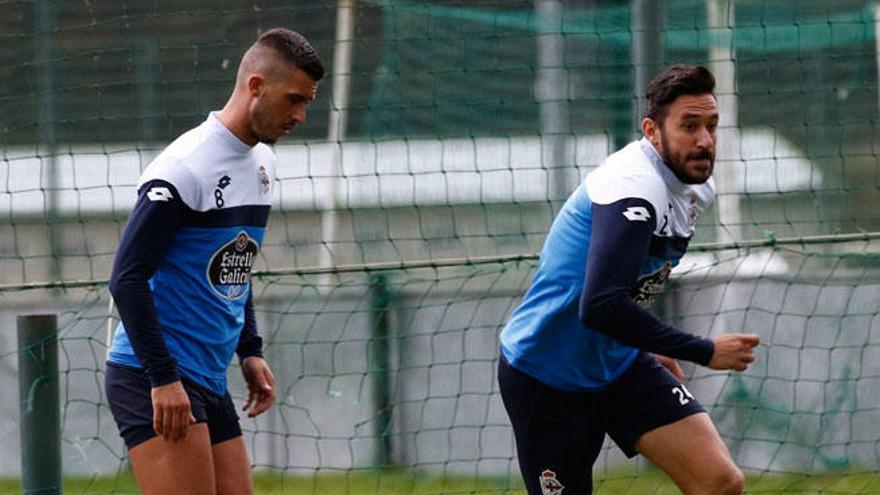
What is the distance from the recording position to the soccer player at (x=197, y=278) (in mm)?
5039

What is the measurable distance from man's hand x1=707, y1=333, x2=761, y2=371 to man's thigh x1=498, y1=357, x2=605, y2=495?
655 mm

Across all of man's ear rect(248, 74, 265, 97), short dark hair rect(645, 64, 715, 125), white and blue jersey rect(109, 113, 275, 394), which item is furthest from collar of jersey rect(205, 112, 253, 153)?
short dark hair rect(645, 64, 715, 125)

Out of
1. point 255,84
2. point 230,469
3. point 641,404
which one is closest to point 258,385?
point 230,469

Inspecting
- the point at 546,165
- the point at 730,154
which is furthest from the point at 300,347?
the point at 730,154

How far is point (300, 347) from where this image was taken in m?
8.05

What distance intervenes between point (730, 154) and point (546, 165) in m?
0.81

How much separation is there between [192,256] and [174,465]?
597 mm

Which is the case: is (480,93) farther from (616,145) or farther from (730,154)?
(730,154)

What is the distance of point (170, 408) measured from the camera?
5.02 meters

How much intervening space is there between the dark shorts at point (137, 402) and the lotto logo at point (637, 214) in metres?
1.33

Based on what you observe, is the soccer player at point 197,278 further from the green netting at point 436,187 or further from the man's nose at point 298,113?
the green netting at point 436,187

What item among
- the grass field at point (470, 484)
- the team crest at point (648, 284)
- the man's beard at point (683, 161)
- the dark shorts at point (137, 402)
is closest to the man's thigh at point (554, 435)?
the team crest at point (648, 284)

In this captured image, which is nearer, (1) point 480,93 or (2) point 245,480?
(2) point 245,480

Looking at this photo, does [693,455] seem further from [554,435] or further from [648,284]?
[648,284]
